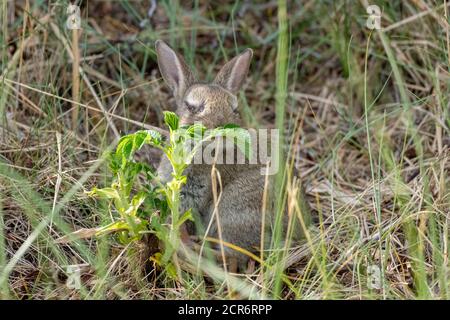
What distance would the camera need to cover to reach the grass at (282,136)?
4.15 meters

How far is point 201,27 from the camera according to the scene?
251 inches

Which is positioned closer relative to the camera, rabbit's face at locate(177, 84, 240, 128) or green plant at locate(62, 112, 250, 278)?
green plant at locate(62, 112, 250, 278)

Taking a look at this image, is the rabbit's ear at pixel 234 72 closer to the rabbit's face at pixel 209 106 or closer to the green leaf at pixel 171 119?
the rabbit's face at pixel 209 106

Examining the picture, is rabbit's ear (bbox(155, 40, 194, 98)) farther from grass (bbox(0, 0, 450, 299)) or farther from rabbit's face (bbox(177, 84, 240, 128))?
grass (bbox(0, 0, 450, 299))

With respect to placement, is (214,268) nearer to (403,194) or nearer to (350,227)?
(350,227)

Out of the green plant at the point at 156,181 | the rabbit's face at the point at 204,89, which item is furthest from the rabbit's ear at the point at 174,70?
the green plant at the point at 156,181

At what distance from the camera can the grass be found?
4.15 meters

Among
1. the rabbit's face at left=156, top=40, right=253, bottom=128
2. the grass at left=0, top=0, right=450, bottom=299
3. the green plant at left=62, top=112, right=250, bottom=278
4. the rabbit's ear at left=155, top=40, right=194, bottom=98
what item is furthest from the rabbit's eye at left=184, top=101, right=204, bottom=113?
the green plant at left=62, top=112, right=250, bottom=278

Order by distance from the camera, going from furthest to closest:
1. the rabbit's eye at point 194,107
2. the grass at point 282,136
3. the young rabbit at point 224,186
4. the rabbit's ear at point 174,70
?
the rabbit's ear at point 174,70
the rabbit's eye at point 194,107
the young rabbit at point 224,186
the grass at point 282,136

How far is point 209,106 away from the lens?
4.79m

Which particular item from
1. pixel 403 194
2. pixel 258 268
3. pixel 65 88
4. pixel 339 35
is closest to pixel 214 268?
pixel 258 268

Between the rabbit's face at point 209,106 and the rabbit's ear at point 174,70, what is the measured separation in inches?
6.2

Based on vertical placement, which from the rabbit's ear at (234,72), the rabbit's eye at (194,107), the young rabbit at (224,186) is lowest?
the young rabbit at (224,186)

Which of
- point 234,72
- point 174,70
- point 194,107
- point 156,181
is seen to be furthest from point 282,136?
point 174,70
